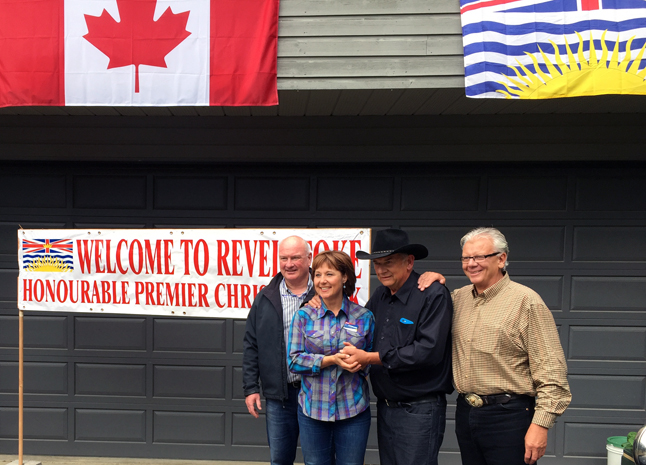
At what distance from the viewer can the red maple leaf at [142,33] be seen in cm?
370

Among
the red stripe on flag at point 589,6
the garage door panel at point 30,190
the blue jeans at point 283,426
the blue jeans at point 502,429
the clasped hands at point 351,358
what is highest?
the red stripe on flag at point 589,6

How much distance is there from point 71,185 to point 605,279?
5092 millimetres

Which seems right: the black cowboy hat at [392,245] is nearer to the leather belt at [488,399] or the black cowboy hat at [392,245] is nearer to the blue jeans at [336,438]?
the leather belt at [488,399]

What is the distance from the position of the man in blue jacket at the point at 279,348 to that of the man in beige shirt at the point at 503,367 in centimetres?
99

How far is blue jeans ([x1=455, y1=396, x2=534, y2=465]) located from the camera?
2482 mm

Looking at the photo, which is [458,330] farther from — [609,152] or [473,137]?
[609,152]

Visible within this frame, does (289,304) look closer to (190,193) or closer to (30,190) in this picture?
(190,193)

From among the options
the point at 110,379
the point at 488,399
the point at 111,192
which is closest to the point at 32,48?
the point at 111,192

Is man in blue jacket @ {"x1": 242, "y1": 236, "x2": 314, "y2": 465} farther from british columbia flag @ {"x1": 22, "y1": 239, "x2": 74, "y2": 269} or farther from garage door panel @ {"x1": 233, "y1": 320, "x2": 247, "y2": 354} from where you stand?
british columbia flag @ {"x1": 22, "y1": 239, "x2": 74, "y2": 269}

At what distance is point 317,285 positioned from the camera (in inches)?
108

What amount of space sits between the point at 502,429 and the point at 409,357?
578 mm

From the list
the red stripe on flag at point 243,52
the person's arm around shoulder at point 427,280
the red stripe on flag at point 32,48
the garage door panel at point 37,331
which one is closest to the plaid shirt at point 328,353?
Result: the person's arm around shoulder at point 427,280

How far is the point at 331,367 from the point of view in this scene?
274 centimetres

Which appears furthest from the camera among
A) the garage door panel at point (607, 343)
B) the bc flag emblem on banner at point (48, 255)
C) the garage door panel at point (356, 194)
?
the garage door panel at point (356, 194)
